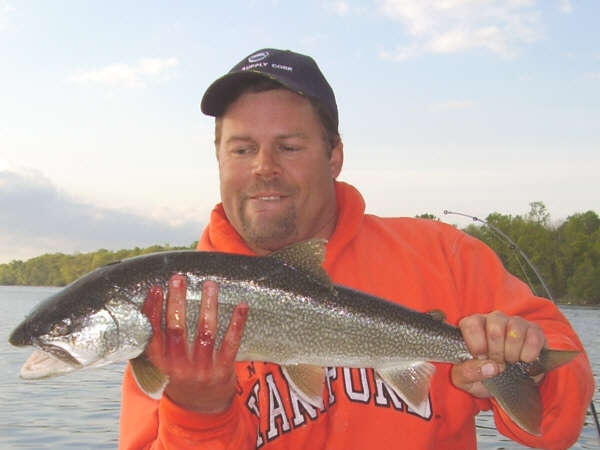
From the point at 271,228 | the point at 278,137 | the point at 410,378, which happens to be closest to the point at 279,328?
the point at 410,378

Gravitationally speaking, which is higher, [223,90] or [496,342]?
[223,90]

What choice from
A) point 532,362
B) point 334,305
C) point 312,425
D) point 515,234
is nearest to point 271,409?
point 312,425

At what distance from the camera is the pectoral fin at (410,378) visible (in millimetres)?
3828

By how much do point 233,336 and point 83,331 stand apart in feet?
2.64

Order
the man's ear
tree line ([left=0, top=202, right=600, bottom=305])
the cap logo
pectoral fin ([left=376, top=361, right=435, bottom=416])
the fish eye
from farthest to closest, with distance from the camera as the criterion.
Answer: tree line ([left=0, top=202, right=600, bottom=305]), the man's ear, the cap logo, pectoral fin ([left=376, top=361, right=435, bottom=416]), the fish eye

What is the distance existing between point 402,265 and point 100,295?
7.25 ft

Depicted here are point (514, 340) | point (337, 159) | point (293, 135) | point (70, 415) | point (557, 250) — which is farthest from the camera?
point (557, 250)

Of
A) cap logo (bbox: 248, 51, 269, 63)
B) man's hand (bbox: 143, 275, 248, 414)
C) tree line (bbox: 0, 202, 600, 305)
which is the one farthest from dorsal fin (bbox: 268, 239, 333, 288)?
tree line (bbox: 0, 202, 600, 305)

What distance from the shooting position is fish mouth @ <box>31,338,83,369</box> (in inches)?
130

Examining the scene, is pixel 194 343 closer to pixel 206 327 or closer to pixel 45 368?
pixel 206 327

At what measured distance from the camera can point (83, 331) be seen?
3.33 m

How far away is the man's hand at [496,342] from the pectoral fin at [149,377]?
177cm

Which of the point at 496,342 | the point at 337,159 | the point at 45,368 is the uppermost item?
the point at 337,159

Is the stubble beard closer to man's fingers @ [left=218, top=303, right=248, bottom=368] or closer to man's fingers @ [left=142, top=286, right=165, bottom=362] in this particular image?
man's fingers @ [left=218, top=303, right=248, bottom=368]
